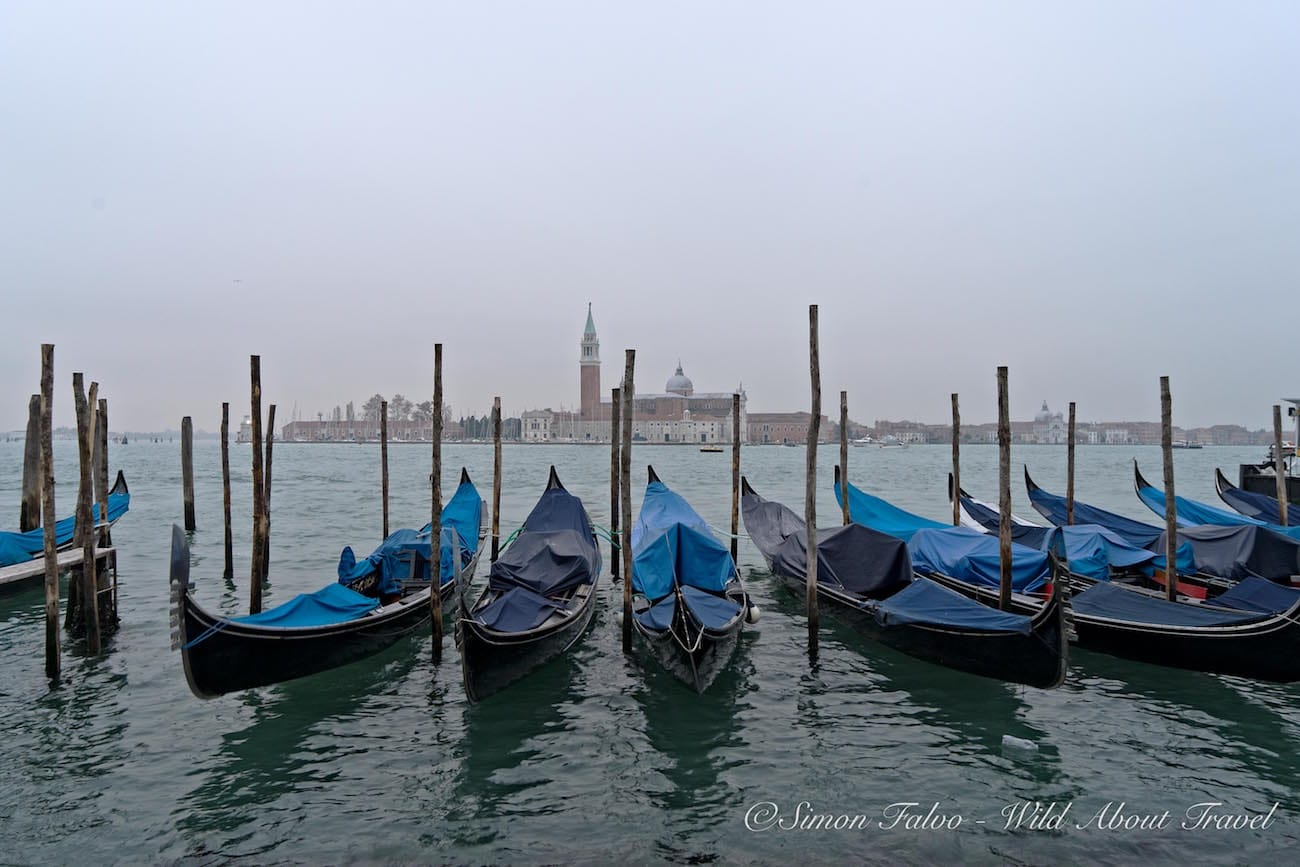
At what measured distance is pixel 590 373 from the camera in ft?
340

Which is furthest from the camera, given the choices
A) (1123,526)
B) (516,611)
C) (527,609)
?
(1123,526)

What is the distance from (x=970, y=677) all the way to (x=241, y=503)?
22650 mm

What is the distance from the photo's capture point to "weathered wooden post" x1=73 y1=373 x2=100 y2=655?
619cm

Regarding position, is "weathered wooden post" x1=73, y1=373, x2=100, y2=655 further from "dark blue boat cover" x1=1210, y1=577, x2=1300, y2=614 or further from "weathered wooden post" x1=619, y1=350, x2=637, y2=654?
"dark blue boat cover" x1=1210, y1=577, x2=1300, y2=614

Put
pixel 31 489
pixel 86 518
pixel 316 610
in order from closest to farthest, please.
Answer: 1. pixel 316 610
2. pixel 86 518
3. pixel 31 489

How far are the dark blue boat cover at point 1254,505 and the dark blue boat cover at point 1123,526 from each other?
2.85 meters

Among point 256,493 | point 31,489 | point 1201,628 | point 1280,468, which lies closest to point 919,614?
point 1201,628

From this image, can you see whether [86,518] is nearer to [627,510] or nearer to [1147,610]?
[627,510]

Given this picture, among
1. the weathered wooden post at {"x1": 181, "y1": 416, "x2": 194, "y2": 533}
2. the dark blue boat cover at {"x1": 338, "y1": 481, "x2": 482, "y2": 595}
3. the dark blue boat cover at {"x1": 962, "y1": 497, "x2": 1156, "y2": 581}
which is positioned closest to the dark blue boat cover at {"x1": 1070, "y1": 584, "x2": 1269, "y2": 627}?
the dark blue boat cover at {"x1": 962, "y1": 497, "x2": 1156, "y2": 581}

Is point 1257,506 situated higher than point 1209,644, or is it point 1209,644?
point 1257,506

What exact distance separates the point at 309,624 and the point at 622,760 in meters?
A: 2.65

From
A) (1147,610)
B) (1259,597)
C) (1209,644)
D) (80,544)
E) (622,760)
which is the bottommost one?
(622,760)

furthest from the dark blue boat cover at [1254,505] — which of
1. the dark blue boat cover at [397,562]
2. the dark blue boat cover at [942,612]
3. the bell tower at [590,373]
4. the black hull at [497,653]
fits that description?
the bell tower at [590,373]

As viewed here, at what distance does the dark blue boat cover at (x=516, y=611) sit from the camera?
6207 mm
